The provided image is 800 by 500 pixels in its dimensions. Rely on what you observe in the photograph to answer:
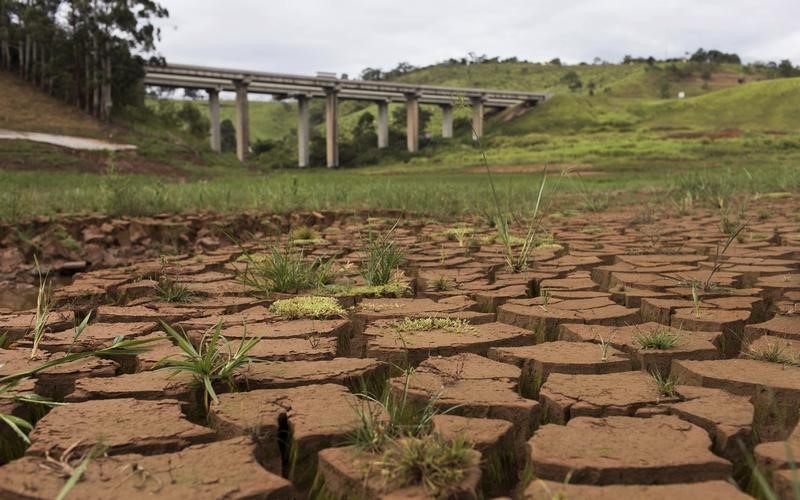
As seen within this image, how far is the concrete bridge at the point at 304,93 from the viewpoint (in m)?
37.2

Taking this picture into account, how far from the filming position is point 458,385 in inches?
71.2

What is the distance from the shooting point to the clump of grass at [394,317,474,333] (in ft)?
7.98

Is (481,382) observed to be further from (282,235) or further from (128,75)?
(128,75)

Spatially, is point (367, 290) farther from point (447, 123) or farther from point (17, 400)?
point (447, 123)

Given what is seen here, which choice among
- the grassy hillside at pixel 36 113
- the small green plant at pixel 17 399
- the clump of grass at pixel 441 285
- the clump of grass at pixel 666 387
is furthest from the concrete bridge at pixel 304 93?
the small green plant at pixel 17 399

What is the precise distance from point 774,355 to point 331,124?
4416 cm

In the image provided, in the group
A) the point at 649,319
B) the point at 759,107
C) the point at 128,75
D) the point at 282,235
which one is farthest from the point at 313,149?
the point at 649,319

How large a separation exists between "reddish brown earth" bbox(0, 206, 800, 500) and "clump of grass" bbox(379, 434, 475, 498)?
0.8 inches

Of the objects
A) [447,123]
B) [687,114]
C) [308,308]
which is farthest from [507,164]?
[447,123]

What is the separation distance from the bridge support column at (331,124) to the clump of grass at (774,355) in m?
43.2

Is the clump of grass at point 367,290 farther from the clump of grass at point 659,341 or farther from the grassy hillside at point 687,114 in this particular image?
the grassy hillside at point 687,114

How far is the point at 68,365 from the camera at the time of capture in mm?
2002

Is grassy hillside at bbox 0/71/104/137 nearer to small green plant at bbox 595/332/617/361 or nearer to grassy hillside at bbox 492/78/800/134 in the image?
small green plant at bbox 595/332/617/361

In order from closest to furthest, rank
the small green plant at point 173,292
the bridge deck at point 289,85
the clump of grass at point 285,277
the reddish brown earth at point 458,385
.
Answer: the reddish brown earth at point 458,385 < the small green plant at point 173,292 < the clump of grass at point 285,277 < the bridge deck at point 289,85
